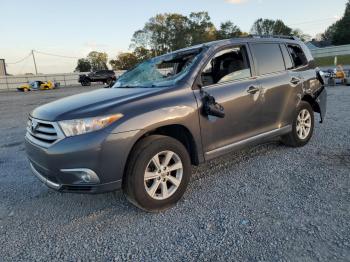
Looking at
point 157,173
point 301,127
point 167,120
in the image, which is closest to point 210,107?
point 167,120

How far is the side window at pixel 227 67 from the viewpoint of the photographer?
413 centimetres

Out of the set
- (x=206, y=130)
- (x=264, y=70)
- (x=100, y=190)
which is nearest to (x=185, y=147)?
(x=206, y=130)

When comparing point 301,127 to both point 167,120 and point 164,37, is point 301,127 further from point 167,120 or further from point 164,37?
point 164,37

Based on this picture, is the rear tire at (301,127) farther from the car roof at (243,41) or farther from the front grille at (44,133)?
the front grille at (44,133)

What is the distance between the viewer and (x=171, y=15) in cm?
9288

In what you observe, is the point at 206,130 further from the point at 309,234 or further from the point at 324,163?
the point at 324,163

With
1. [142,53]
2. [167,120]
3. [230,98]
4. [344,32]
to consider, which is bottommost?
[167,120]

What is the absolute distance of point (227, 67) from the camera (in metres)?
4.45

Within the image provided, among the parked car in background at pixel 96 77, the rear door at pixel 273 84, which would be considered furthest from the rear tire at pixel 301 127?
the parked car in background at pixel 96 77

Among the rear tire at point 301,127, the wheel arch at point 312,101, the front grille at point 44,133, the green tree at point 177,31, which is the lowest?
the rear tire at point 301,127

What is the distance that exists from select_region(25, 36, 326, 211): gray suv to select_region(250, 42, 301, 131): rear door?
2 cm

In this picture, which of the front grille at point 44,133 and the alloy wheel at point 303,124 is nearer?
the front grille at point 44,133

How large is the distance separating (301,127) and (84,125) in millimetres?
3785

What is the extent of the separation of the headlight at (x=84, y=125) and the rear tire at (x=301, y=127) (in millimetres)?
3310
